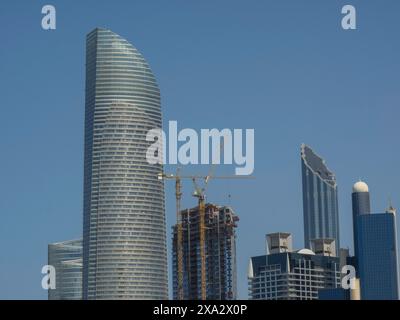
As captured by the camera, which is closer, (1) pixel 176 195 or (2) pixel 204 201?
(1) pixel 176 195
